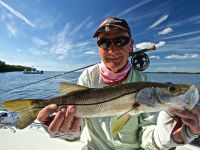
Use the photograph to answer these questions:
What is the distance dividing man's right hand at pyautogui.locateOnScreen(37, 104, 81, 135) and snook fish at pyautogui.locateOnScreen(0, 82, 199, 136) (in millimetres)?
57

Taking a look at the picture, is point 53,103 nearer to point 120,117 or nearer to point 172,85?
point 120,117

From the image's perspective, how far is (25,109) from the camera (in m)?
2.77

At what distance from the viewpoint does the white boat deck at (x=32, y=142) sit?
4.95 metres

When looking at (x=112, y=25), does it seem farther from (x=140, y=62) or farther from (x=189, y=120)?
(x=140, y=62)

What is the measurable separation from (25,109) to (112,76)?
1.34 metres

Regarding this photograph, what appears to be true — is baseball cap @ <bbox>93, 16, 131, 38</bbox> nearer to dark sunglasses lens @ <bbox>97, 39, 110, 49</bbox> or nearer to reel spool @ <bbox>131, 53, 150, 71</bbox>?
dark sunglasses lens @ <bbox>97, 39, 110, 49</bbox>

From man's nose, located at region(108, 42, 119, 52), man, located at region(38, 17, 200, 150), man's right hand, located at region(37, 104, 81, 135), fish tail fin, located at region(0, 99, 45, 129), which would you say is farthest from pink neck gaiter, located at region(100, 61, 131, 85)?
fish tail fin, located at region(0, 99, 45, 129)

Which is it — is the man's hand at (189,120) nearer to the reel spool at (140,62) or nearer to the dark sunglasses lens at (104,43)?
the dark sunglasses lens at (104,43)

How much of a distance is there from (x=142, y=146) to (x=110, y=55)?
126 centimetres

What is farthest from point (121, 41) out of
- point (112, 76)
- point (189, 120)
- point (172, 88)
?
point (189, 120)

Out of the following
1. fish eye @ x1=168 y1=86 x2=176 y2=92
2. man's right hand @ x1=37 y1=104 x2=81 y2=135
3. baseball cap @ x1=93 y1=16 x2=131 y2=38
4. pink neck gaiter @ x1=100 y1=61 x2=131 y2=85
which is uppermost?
baseball cap @ x1=93 y1=16 x2=131 y2=38

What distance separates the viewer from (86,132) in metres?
3.79

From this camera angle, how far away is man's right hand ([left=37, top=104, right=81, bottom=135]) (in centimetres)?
277

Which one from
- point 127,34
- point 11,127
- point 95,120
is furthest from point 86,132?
point 11,127
